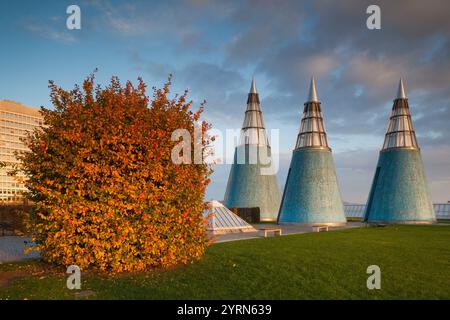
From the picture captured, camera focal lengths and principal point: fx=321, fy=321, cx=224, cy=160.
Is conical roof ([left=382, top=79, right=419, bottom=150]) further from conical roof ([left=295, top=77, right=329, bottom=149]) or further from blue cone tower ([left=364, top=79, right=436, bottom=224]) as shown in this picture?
conical roof ([left=295, top=77, right=329, bottom=149])

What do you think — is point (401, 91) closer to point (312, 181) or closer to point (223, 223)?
point (312, 181)

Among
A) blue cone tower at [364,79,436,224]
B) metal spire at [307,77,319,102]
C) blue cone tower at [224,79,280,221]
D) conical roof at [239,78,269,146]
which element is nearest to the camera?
blue cone tower at [364,79,436,224]

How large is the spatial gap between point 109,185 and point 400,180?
35127 millimetres

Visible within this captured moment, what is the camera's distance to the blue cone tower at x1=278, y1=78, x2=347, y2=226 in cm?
3369

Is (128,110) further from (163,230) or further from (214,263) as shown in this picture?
(214,263)

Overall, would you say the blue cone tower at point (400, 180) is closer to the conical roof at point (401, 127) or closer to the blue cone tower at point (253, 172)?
the conical roof at point (401, 127)

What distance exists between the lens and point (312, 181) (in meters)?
34.3

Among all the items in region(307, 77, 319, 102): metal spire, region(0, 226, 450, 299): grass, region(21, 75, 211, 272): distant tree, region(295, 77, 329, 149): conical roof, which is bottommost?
region(0, 226, 450, 299): grass

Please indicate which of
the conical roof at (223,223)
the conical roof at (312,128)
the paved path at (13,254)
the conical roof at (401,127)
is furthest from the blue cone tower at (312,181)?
the paved path at (13,254)

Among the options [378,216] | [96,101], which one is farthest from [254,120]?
[96,101]

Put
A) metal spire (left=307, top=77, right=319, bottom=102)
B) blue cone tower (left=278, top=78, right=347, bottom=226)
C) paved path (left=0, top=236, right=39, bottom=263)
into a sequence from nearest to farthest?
paved path (left=0, top=236, right=39, bottom=263), blue cone tower (left=278, top=78, right=347, bottom=226), metal spire (left=307, top=77, right=319, bottom=102)

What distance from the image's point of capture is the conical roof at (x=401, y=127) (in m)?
37.1

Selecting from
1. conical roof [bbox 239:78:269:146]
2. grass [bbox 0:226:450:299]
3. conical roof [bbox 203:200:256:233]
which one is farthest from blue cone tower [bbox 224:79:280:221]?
grass [bbox 0:226:450:299]
